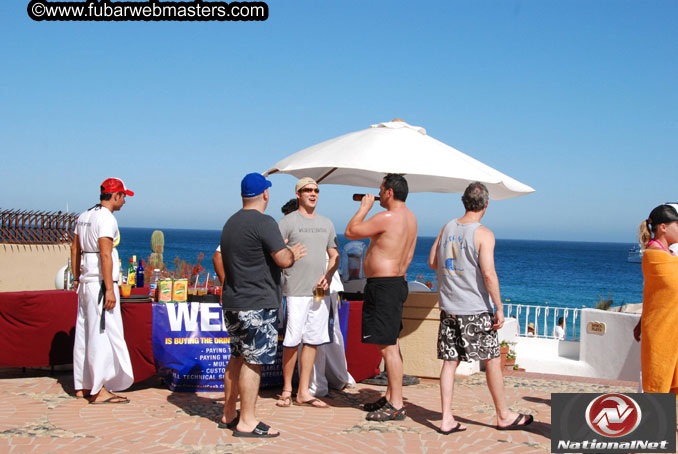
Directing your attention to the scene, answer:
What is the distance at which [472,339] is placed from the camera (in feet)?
15.5

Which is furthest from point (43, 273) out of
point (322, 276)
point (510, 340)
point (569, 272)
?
point (569, 272)

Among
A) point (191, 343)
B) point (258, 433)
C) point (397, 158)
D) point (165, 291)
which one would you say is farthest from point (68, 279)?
point (397, 158)

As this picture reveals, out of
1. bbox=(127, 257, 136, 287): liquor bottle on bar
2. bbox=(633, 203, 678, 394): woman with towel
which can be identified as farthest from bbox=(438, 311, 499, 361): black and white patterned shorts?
bbox=(127, 257, 136, 287): liquor bottle on bar

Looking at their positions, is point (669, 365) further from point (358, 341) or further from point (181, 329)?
point (181, 329)

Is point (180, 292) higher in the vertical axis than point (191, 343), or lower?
higher

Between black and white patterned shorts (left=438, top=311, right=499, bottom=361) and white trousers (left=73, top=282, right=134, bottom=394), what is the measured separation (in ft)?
9.04

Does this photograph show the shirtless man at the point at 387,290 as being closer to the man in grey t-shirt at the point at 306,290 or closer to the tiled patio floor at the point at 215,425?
the tiled patio floor at the point at 215,425

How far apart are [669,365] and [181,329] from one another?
392 centimetres

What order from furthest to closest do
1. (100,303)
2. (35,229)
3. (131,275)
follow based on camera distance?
(35,229), (131,275), (100,303)

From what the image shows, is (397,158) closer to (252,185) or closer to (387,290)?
(387,290)

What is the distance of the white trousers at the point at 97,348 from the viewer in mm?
Answer: 5352

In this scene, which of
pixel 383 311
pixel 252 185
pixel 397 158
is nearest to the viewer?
pixel 252 185

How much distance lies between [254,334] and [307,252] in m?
1.16

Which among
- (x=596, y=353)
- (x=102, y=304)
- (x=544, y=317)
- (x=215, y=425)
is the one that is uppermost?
(x=102, y=304)
